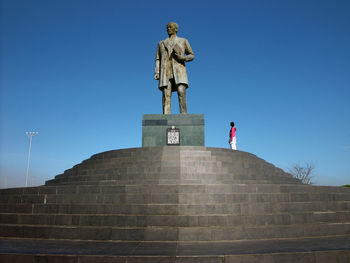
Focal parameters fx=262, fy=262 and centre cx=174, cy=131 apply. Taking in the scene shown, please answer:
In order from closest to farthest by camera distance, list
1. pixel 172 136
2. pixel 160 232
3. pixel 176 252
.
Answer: pixel 176 252, pixel 160 232, pixel 172 136

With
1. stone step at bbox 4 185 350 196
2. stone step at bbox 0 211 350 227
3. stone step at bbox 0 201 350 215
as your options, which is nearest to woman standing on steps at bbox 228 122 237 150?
stone step at bbox 4 185 350 196

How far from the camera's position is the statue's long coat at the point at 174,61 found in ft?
49.4

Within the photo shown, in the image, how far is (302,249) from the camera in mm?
5059

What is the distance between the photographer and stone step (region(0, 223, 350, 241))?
611 cm

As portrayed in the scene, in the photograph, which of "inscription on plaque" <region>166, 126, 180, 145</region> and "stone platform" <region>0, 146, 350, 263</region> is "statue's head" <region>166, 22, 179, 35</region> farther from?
"stone platform" <region>0, 146, 350, 263</region>

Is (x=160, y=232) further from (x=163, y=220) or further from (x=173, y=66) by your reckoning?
(x=173, y=66)

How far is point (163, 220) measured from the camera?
6527 millimetres

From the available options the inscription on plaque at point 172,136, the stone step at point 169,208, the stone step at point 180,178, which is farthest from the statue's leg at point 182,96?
the stone step at point 169,208

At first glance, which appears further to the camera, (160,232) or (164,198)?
(164,198)

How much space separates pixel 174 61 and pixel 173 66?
315 mm

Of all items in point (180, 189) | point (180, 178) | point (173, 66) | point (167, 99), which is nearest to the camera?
point (180, 189)

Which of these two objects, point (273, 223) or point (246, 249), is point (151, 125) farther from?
point (246, 249)

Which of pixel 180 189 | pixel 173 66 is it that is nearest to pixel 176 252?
pixel 180 189

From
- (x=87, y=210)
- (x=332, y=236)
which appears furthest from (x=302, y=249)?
(x=87, y=210)
